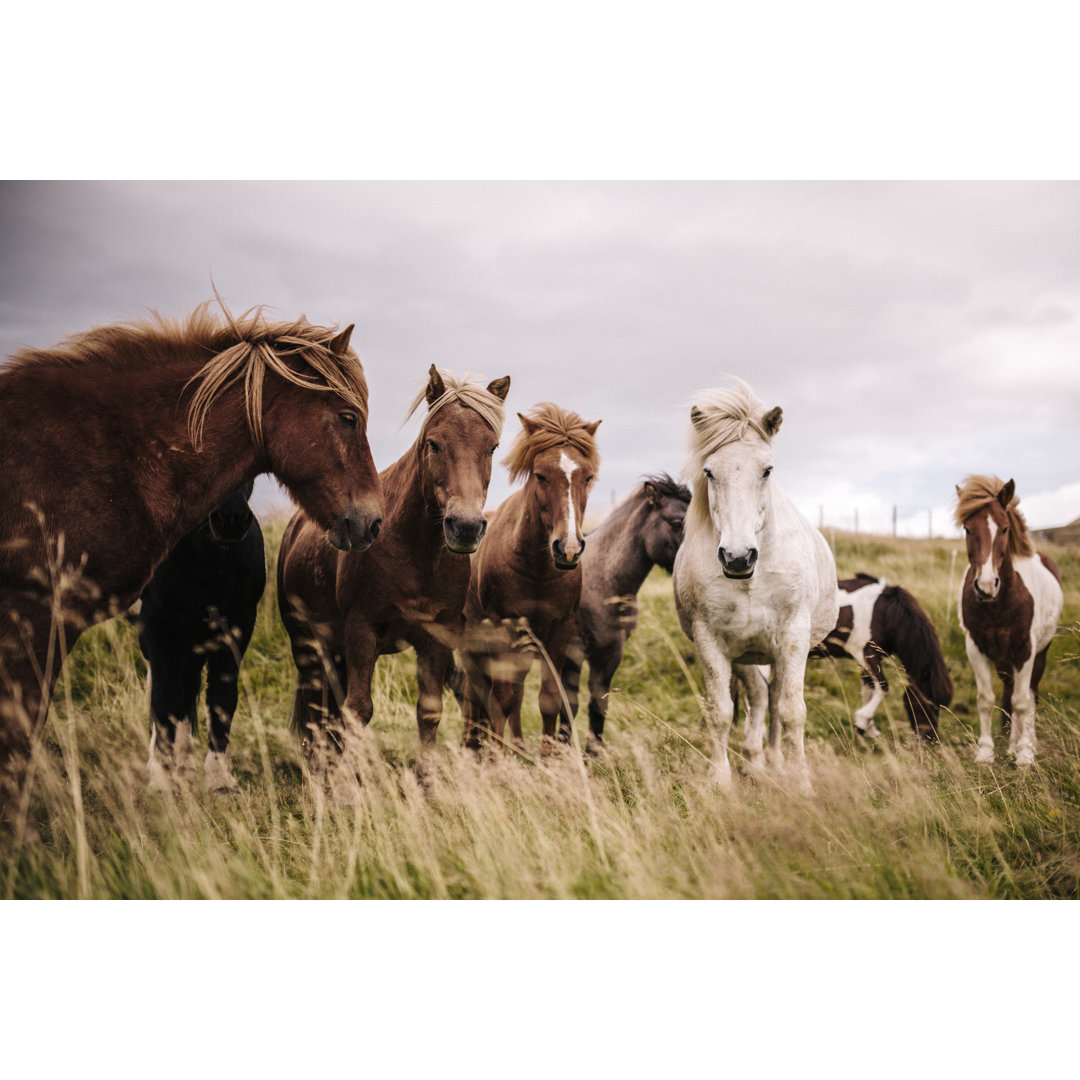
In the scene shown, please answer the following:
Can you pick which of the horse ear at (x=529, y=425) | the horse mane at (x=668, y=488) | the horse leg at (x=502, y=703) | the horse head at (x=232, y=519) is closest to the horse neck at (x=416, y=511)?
the horse head at (x=232, y=519)

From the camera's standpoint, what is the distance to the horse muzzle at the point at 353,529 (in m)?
3.27

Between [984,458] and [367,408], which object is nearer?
[367,408]

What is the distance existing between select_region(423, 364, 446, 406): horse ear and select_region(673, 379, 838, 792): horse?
5.04 ft

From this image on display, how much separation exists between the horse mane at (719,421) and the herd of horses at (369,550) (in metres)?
0.01

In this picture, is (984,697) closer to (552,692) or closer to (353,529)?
(552,692)

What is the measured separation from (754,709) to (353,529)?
3.28 metres

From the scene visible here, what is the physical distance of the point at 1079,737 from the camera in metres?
4.63

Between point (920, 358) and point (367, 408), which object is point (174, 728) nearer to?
point (367, 408)

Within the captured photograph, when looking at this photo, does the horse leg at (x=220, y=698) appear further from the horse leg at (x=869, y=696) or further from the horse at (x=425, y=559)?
the horse leg at (x=869, y=696)

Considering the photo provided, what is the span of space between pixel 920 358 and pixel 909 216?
98cm

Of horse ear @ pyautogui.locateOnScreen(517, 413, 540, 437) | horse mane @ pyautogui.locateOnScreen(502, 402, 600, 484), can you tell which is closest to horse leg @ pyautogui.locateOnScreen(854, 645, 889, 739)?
horse mane @ pyautogui.locateOnScreen(502, 402, 600, 484)

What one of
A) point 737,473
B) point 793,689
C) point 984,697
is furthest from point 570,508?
point 984,697

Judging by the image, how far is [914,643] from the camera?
6621 millimetres

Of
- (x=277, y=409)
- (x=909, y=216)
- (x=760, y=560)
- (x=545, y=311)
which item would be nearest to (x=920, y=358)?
(x=909, y=216)
